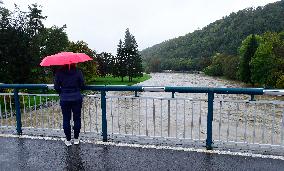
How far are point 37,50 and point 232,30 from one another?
126m

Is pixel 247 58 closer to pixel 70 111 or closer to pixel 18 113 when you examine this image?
pixel 18 113

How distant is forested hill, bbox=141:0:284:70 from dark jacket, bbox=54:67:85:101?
130882 mm

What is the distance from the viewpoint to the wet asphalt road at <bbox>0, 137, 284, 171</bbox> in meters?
5.44

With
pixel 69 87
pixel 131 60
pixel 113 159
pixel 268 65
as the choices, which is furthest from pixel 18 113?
pixel 131 60

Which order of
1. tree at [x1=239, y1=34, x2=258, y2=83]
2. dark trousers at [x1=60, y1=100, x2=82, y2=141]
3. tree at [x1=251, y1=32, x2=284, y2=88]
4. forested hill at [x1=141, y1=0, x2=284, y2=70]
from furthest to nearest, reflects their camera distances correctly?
forested hill at [x1=141, y1=0, x2=284, y2=70] < tree at [x1=239, y1=34, x2=258, y2=83] < tree at [x1=251, y1=32, x2=284, y2=88] < dark trousers at [x1=60, y1=100, x2=82, y2=141]

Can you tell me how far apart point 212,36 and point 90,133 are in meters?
171

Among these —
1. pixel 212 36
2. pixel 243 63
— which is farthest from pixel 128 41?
pixel 212 36

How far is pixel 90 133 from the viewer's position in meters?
7.11

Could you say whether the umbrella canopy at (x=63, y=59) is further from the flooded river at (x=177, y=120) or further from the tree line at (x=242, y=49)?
the tree line at (x=242, y=49)

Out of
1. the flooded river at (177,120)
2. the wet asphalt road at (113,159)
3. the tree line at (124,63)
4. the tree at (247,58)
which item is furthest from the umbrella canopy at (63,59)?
the tree line at (124,63)

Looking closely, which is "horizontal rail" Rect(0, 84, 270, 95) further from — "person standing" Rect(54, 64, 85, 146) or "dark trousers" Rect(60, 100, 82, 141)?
"dark trousers" Rect(60, 100, 82, 141)

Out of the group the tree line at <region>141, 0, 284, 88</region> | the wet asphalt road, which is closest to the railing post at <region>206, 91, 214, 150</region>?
the wet asphalt road

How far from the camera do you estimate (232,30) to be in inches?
6063

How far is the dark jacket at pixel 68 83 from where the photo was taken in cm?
630
